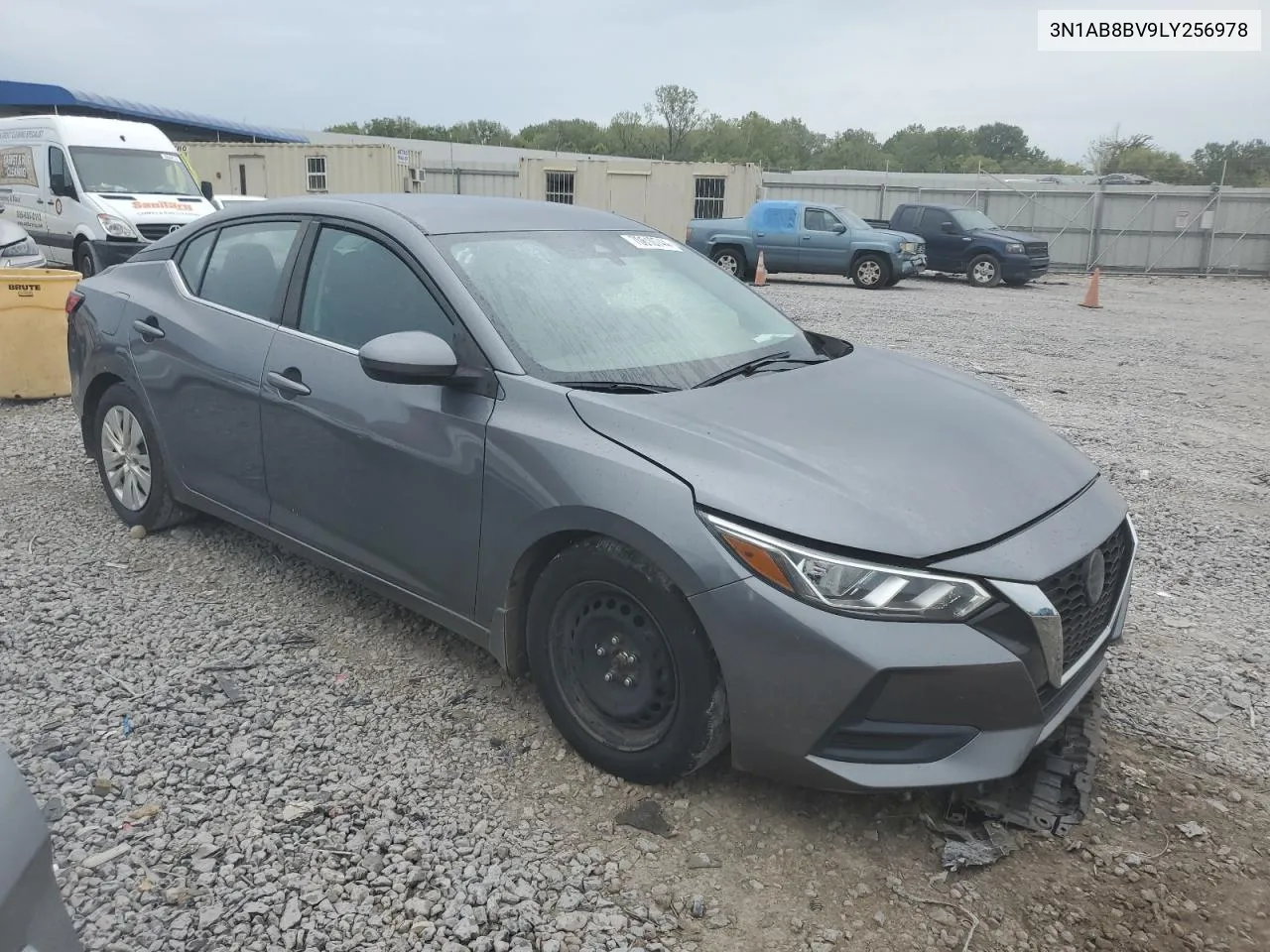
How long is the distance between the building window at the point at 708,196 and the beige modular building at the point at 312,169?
7.67 meters

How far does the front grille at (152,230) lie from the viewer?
13406 millimetres

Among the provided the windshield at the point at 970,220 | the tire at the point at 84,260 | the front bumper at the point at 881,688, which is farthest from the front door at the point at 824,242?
the front bumper at the point at 881,688

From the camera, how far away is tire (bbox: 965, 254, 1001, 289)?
22141 mm

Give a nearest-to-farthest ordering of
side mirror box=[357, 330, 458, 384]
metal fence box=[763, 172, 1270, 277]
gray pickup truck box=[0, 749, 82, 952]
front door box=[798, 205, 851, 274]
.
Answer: gray pickup truck box=[0, 749, 82, 952], side mirror box=[357, 330, 458, 384], front door box=[798, 205, 851, 274], metal fence box=[763, 172, 1270, 277]

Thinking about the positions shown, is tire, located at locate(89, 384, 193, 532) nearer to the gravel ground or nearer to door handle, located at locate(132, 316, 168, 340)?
the gravel ground

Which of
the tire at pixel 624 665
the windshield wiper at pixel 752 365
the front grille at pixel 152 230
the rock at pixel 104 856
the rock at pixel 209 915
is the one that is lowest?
the rock at pixel 209 915

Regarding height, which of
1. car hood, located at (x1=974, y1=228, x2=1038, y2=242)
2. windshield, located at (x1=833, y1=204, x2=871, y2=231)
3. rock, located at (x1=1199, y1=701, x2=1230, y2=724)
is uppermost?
windshield, located at (x1=833, y1=204, x2=871, y2=231)

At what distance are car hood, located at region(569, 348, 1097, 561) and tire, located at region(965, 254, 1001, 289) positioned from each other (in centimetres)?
2037

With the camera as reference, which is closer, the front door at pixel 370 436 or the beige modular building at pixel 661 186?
the front door at pixel 370 436

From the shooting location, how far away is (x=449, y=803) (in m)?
2.83

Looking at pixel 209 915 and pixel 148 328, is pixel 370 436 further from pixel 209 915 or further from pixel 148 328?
pixel 148 328

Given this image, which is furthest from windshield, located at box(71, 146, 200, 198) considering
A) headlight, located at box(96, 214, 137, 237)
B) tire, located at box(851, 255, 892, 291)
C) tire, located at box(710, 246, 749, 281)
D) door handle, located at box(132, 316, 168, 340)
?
tire, located at box(851, 255, 892, 291)

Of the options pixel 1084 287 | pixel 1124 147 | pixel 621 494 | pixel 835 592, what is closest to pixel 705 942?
pixel 835 592

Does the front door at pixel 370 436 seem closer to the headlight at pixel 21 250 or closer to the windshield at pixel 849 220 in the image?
the headlight at pixel 21 250
